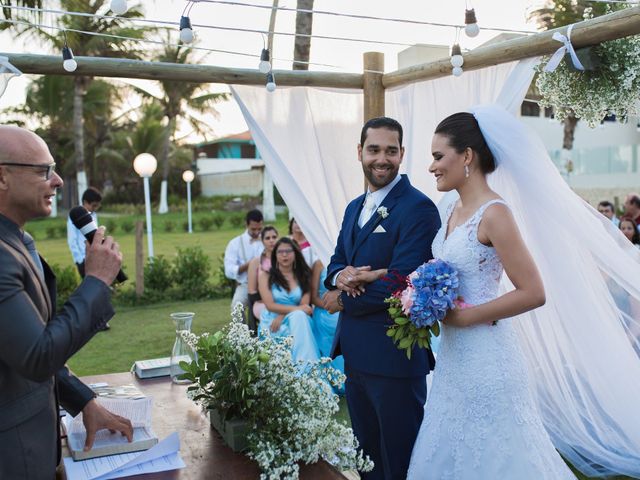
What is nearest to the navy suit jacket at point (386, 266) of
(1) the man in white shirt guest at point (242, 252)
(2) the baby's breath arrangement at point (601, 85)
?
(2) the baby's breath arrangement at point (601, 85)

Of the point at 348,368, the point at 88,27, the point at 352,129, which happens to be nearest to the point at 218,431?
the point at 348,368

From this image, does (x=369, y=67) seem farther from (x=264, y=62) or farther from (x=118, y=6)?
(x=118, y=6)

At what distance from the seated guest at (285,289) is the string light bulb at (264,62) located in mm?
1974

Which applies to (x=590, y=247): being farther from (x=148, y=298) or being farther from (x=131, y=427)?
(x=148, y=298)

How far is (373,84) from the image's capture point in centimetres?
543

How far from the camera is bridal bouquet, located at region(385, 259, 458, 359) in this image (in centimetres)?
269

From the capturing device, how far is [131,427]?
7.43 feet

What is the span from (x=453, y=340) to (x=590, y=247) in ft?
3.64

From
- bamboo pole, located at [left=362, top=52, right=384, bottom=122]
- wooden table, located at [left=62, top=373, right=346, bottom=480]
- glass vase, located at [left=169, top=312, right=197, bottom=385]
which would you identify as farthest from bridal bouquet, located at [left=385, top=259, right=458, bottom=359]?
bamboo pole, located at [left=362, top=52, right=384, bottom=122]

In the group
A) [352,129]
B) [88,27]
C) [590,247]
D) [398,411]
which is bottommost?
[398,411]

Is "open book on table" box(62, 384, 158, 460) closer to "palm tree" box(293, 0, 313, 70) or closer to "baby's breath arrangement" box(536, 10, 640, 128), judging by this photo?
"baby's breath arrangement" box(536, 10, 640, 128)

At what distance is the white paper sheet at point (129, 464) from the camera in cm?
206

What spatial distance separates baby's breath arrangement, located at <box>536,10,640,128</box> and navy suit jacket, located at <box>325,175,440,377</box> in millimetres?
1351

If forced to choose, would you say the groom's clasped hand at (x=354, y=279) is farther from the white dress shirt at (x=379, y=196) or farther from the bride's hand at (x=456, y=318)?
the bride's hand at (x=456, y=318)
